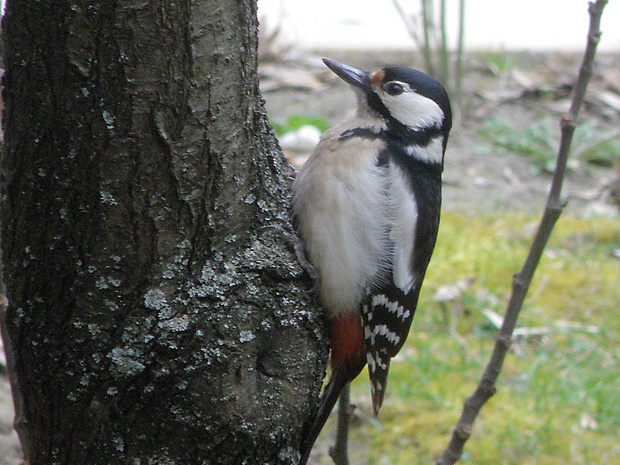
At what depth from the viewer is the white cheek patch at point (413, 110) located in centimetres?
286

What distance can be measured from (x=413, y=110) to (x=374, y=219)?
50 centimetres

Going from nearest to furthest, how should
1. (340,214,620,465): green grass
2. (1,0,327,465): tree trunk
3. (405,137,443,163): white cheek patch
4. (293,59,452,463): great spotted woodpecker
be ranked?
1. (1,0,327,465): tree trunk
2. (293,59,452,463): great spotted woodpecker
3. (405,137,443,163): white cheek patch
4. (340,214,620,465): green grass

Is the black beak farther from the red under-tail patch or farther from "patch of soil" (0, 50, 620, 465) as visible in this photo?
"patch of soil" (0, 50, 620, 465)

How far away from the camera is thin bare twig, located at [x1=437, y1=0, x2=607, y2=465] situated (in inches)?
74.8

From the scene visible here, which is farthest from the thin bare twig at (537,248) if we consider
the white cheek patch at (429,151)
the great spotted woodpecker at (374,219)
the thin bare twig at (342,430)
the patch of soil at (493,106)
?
the patch of soil at (493,106)

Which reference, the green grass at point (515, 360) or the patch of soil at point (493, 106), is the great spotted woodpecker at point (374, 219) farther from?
the patch of soil at point (493, 106)

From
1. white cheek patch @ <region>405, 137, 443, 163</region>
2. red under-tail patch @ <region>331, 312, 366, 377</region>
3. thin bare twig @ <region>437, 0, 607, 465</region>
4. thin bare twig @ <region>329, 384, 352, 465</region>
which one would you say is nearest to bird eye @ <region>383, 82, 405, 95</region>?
white cheek patch @ <region>405, 137, 443, 163</region>

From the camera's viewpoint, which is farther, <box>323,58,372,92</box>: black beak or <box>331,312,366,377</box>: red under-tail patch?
<box>323,58,372,92</box>: black beak

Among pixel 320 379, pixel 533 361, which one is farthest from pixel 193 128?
pixel 533 361

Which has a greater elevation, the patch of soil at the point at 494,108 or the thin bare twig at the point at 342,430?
the thin bare twig at the point at 342,430

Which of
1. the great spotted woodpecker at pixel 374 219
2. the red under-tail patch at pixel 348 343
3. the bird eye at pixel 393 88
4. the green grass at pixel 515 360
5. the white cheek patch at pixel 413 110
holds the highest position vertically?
the bird eye at pixel 393 88

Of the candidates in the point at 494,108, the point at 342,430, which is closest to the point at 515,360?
the point at 342,430

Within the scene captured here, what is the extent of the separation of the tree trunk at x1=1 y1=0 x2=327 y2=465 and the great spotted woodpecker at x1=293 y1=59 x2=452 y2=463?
46 cm

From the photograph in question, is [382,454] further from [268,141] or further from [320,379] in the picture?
[268,141]
